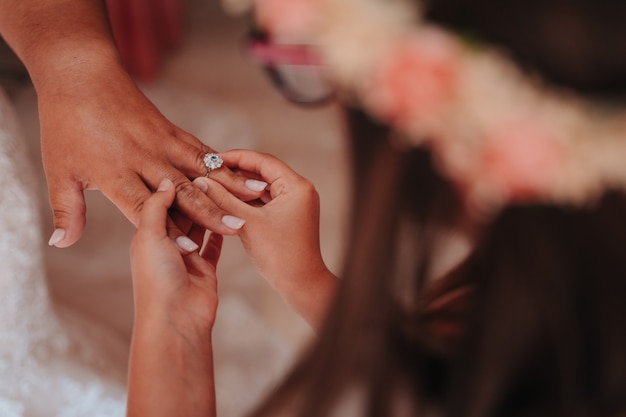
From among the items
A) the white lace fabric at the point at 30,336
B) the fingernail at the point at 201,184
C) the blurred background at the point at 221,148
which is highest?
the fingernail at the point at 201,184

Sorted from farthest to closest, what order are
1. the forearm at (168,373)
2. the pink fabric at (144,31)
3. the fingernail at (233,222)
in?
the pink fabric at (144,31), the fingernail at (233,222), the forearm at (168,373)

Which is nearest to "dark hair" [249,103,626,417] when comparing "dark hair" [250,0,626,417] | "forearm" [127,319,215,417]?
"dark hair" [250,0,626,417]

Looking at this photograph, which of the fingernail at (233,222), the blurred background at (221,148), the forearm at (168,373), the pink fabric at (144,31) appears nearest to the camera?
the forearm at (168,373)

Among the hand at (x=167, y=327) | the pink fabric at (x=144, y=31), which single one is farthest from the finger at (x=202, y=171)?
the pink fabric at (x=144, y=31)

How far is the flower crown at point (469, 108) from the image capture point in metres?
0.49

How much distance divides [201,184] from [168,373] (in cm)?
26

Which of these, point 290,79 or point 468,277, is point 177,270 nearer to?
point 468,277

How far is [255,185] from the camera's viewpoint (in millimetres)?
922

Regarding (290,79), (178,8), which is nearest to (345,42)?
(290,79)

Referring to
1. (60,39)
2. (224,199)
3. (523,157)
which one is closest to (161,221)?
(224,199)

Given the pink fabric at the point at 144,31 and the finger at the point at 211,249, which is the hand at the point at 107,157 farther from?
the pink fabric at the point at 144,31

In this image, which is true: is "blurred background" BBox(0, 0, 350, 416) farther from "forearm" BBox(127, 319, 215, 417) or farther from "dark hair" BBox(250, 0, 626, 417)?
"forearm" BBox(127, 319, 215, 417)

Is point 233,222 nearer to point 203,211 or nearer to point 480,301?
point 203,211

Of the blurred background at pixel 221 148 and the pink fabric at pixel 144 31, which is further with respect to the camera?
the pink fabric at pixel 144 31
